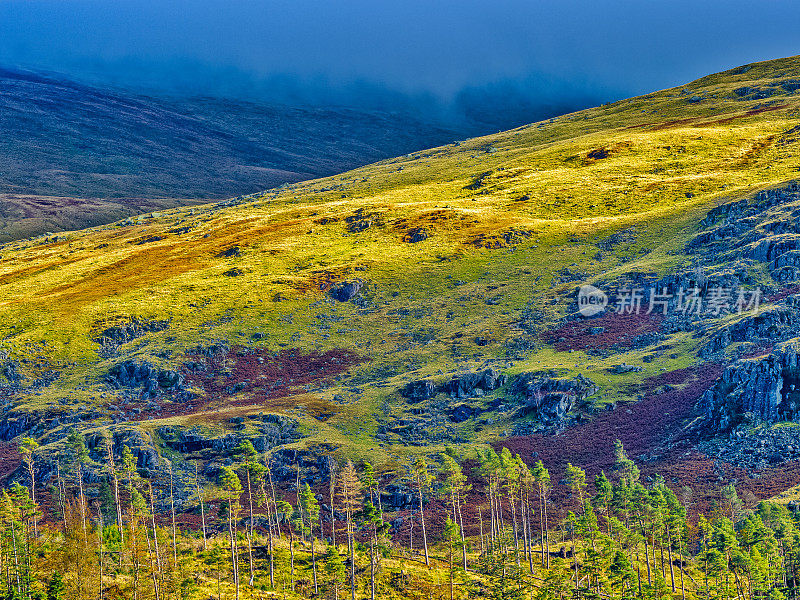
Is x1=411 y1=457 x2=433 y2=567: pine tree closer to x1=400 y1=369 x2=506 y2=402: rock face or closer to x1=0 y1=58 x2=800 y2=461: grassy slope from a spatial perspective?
x1=0 y1=58 x2=800 y2=461: grassy slope

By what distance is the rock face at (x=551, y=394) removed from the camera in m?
107

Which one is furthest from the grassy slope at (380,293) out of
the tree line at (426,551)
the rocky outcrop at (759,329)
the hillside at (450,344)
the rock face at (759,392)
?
the tree line at (426,551)

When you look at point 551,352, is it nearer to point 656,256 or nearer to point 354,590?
point 656,256

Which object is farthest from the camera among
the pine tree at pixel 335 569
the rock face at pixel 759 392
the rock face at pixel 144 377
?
the rock face at pixel 144 377

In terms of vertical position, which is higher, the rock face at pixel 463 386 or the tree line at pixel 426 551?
the rock face at pixel 463 386

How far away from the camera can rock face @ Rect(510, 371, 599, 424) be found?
10700 cm

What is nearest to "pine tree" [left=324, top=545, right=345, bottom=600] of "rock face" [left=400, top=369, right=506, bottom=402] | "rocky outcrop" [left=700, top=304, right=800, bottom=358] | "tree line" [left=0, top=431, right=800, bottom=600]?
"tree line" [left=0, top=431, right=800, bottom=600]

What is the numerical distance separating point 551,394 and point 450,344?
88.5 ft

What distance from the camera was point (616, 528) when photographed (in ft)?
244

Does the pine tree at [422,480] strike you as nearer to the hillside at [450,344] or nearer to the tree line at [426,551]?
the tree line at [426,551]

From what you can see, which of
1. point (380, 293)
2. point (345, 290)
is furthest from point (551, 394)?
point (345, 290)

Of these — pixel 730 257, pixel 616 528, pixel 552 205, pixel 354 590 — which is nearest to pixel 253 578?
pixel 354 590

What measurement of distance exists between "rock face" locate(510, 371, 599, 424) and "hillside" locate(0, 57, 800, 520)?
0.80 ft

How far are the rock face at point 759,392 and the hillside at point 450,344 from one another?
0.66 ft
